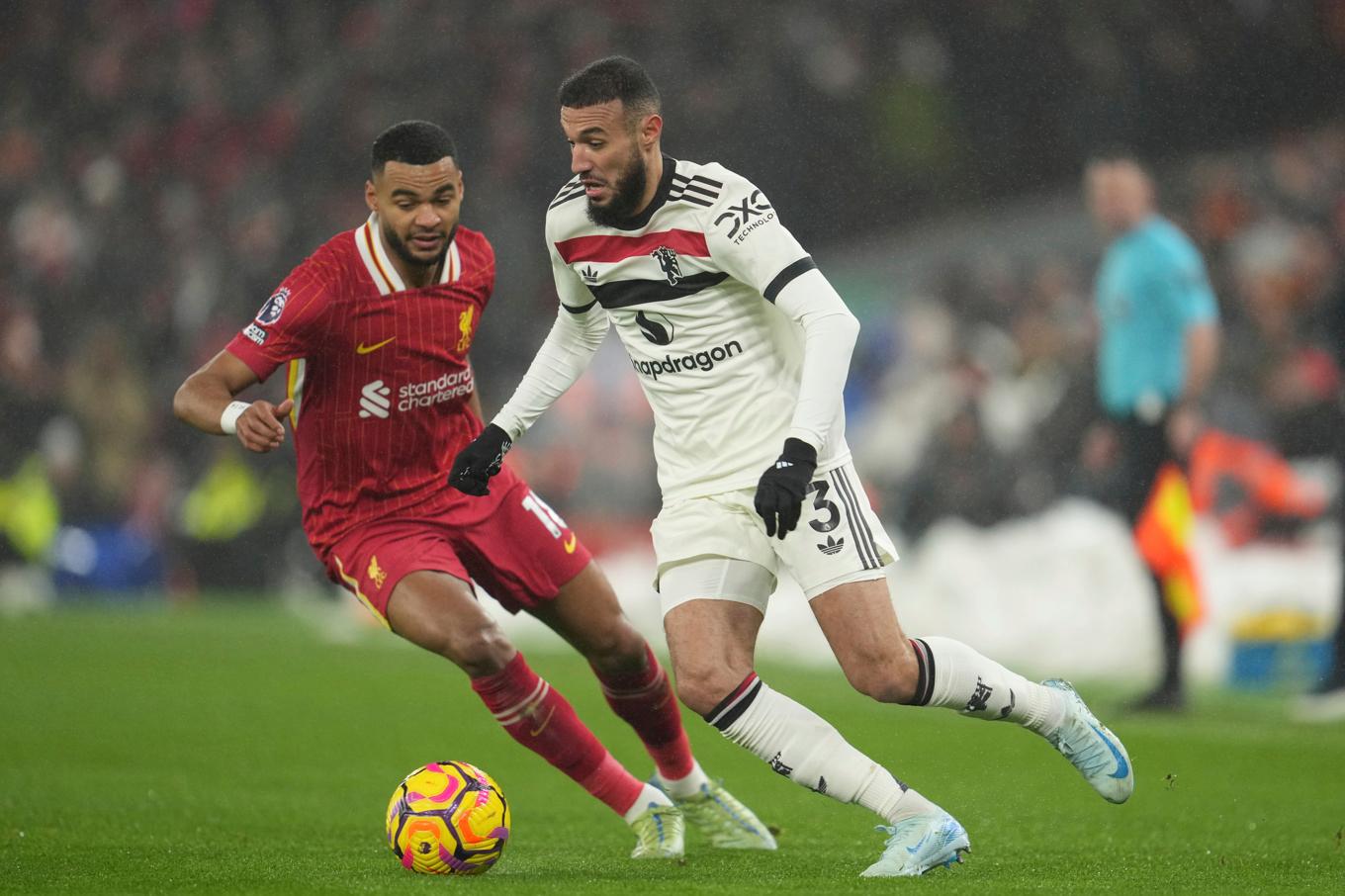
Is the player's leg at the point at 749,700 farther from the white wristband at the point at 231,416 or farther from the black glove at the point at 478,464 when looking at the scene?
the white wristband at the point at 231,416

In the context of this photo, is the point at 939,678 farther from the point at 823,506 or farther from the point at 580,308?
the point at 580,308

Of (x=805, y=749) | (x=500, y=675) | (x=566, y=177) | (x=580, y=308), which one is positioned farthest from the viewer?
(x=566, y=177)

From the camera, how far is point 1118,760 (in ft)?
16.1

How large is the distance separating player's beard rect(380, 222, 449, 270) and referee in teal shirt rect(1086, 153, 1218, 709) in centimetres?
447

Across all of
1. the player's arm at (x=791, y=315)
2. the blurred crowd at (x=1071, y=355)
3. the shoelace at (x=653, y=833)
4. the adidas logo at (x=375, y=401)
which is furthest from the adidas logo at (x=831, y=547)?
the blurred crowd at (x=1071, y=355)

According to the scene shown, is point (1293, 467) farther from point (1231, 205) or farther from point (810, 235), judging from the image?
point (810, 235)

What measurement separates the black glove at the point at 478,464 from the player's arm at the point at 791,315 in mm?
937

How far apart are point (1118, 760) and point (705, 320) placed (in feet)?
5.42

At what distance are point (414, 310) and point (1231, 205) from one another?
30.3 feet

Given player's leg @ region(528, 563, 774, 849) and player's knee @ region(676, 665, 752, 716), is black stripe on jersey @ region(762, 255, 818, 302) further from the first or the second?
player's leg @ region(528, 563, 774, 849)

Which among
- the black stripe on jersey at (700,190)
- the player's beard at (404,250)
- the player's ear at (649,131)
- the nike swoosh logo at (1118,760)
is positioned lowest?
the nike swoosh logo at (1118,760)

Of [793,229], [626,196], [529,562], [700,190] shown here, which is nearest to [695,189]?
[700,190]

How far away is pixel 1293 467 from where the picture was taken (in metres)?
10.9

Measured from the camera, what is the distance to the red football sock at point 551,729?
5223 millimetres
